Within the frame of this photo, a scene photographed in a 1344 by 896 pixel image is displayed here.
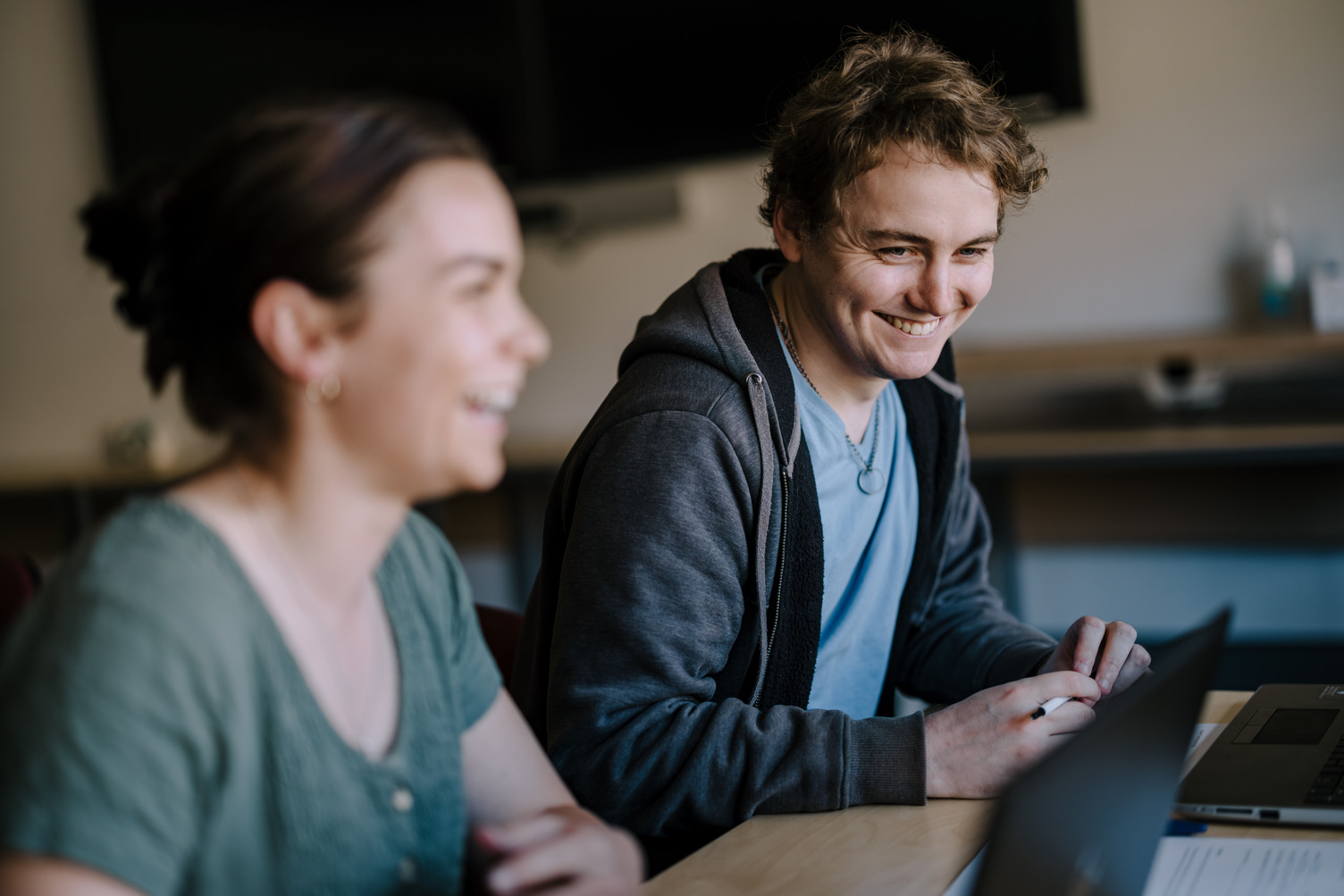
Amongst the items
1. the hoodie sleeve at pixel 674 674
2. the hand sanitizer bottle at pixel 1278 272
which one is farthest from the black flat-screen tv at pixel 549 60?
the hoodie sleeve at pixel 674 674

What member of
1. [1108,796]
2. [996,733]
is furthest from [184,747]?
[996,733]

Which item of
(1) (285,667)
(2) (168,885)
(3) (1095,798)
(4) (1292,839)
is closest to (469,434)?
(1) (285,667)

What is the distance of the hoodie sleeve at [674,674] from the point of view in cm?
105

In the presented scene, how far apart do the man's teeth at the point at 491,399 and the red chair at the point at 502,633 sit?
0.68m

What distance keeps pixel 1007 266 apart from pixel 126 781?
9.53 feet

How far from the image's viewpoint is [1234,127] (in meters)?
2.97

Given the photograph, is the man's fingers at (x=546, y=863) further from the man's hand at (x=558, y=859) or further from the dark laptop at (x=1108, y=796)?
the dark laptop at (x=1108, y=796)

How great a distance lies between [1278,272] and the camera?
113 inches

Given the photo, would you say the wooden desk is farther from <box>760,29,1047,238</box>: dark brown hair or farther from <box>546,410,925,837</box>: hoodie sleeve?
<box>760,29,1047,238</box>: dark brown hair

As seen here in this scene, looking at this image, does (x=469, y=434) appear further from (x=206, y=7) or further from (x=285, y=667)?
(x=206, y=7)

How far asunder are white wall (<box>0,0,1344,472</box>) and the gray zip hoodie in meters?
1.97

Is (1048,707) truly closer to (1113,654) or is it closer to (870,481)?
(1113,654)

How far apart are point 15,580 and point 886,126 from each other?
A: 3.61 ft

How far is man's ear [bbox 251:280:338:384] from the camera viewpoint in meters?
0.72
